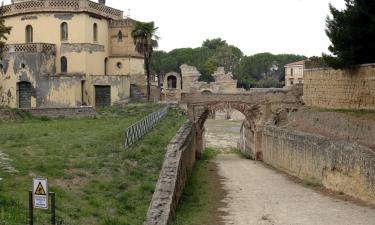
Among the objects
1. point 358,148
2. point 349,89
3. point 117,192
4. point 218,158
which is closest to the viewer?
point 117,192

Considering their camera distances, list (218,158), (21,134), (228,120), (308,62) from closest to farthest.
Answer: (21,134) → (308,62) → (218,158) → (228,120)

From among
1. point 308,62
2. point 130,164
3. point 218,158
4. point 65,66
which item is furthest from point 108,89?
point 130,164

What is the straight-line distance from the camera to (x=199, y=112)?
40.0 meters

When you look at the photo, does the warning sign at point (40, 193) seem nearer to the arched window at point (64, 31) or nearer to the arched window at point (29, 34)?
the arched window at point (64, 31)

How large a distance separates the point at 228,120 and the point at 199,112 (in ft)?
115

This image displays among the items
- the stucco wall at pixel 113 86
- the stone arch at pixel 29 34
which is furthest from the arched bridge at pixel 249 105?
the stone arch at pixel 29 34

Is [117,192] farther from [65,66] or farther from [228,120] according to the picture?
[228,120]

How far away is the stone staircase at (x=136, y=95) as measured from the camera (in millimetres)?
39281

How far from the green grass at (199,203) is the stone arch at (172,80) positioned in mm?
15673

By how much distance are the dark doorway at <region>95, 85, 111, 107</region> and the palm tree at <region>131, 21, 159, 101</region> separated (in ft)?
9.06

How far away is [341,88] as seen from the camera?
27.6 m

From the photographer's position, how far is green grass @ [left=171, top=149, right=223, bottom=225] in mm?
15156

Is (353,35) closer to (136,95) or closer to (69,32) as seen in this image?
(136,95)

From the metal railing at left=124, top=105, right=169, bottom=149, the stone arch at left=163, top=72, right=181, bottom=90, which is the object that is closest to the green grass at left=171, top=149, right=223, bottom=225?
the metal railing at left=124, top=105, right=169, bottom=149
